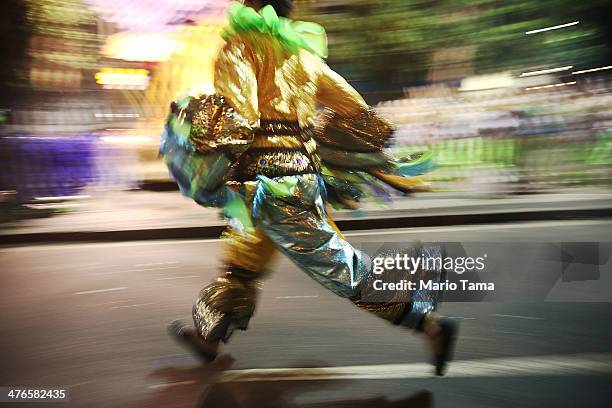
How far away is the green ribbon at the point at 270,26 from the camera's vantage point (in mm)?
1994

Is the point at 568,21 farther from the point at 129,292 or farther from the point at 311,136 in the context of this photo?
the point at 129,292

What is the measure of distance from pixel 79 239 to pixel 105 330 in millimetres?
2309

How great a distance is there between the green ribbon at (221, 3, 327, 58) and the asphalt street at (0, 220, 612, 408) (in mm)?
995

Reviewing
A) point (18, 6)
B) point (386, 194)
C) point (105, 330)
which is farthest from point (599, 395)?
point (18, 6)

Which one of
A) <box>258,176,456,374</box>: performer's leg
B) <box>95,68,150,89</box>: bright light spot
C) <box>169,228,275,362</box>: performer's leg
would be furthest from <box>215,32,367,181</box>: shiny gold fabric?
<box>95,68,150,89</box>: bright light spot

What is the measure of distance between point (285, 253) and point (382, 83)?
2182 mm

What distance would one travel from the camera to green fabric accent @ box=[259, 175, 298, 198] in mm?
2055

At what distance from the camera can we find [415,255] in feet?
7.35

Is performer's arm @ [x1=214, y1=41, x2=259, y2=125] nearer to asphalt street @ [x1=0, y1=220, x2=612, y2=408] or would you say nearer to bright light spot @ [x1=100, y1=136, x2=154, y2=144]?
asphalt street @ [x1=0, y1=220, x2=612, y2=408]

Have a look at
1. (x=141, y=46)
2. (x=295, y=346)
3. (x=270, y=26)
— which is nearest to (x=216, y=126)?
(x=270, y=26)

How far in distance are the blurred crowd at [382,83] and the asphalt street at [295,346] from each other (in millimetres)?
954

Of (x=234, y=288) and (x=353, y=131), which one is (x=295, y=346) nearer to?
(x=234, y=288)

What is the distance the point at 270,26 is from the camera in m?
2.03

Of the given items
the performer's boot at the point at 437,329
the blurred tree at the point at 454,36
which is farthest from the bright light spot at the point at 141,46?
the performer's boot at the point at 437,329
